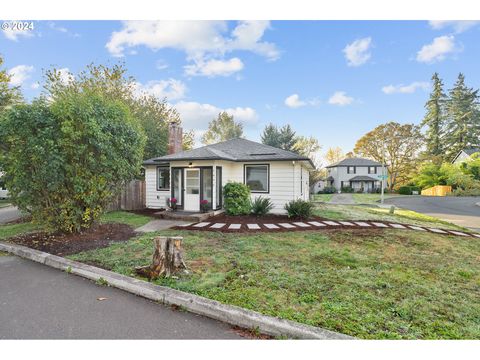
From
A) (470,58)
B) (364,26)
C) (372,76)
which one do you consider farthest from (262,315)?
(372,76)

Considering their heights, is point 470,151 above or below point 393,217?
above

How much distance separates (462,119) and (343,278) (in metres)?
47.0

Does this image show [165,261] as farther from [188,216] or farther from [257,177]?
[257,177]

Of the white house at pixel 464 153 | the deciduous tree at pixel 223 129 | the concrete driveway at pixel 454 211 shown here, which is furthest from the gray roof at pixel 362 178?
the deciduous tree at pixel 223 129

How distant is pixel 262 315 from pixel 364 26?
16.9 feet

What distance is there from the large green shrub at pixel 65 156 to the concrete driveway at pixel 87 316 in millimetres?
2566

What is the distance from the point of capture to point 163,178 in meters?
11.6

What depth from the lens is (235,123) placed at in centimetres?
3431

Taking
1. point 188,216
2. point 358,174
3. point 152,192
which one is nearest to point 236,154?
point 188,216

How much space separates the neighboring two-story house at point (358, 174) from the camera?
117ft

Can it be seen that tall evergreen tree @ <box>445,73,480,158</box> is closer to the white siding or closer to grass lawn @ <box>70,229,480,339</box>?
the white siding

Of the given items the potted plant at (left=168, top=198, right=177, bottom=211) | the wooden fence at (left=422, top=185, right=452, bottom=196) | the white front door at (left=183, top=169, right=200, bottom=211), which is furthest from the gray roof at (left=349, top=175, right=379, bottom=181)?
the potted plant at (left=168, top=198, right=177, bottom=211)

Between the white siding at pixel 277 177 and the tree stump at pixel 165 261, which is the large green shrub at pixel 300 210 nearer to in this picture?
the white siding at pixel 277 177
